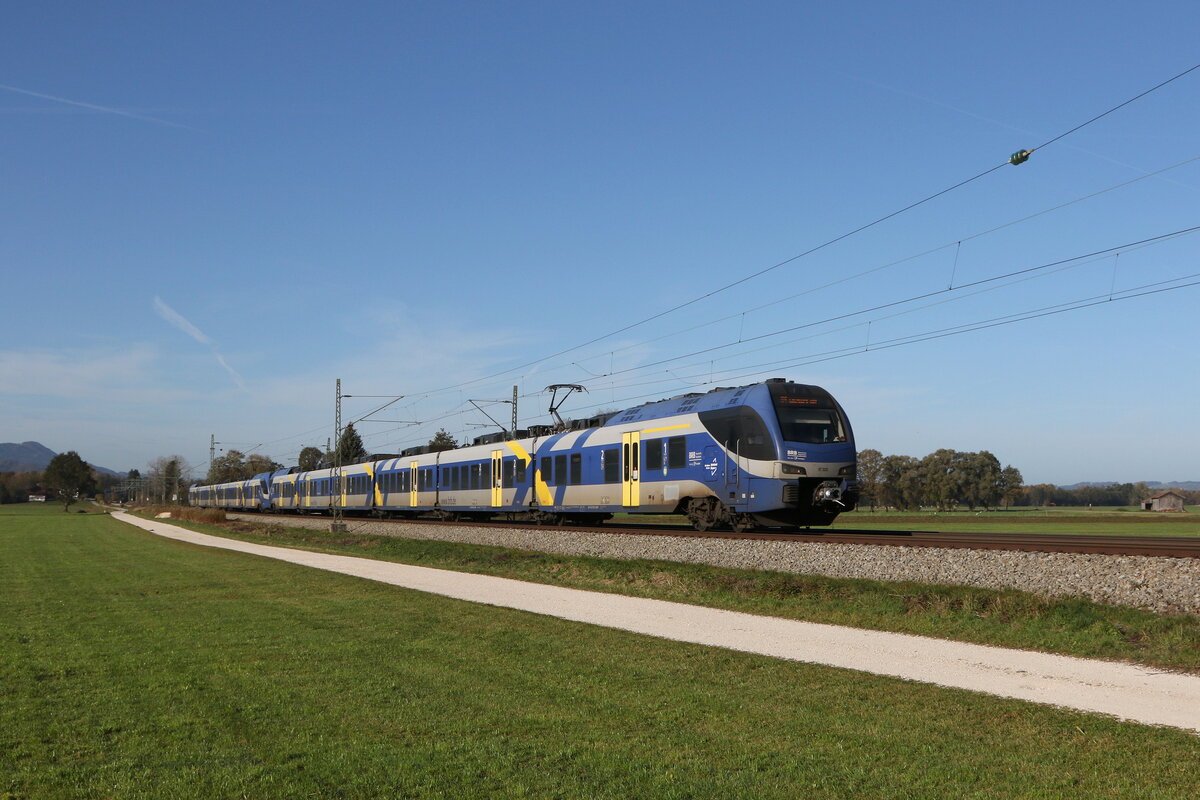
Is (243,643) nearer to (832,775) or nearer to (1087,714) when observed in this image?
(832,775)

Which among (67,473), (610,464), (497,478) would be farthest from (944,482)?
(67,473)

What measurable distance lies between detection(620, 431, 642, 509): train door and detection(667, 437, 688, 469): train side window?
1780 mm

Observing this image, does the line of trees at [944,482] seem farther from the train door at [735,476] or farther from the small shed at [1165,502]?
the train door at [735,476]

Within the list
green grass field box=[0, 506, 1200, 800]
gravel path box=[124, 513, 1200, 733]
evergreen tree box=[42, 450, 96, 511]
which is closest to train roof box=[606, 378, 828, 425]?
gravel path box=[124, 513, 1200, 733]

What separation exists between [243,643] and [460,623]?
357 centimetres

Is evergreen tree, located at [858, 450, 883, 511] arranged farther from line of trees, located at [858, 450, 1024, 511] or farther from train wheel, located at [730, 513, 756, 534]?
train wheel, located at [730, 513, 756, 534]

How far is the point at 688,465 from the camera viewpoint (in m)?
28.2

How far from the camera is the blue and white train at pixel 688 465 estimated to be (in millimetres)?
24859

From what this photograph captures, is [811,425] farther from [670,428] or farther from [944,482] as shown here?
[944,482]

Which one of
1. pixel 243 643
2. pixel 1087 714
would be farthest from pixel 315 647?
pixel 1087 714

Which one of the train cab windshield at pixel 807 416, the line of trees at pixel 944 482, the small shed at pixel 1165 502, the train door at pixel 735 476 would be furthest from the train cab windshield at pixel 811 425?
the small shed at pixel 1165 502

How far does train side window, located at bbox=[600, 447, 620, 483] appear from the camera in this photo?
32.2 metres

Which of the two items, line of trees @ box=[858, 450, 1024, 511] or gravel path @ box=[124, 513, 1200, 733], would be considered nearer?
gravel path @ box=[124, 513, 1200, 733]

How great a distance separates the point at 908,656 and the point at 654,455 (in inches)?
689
